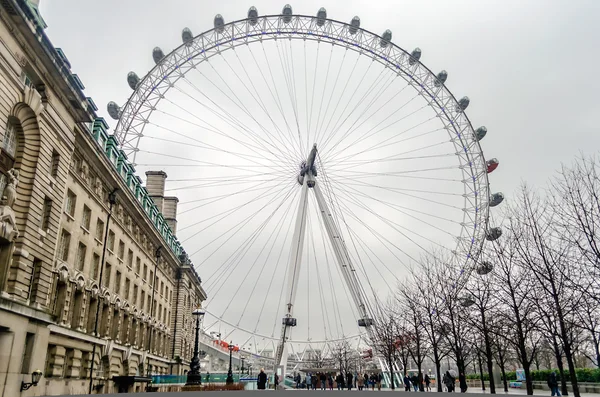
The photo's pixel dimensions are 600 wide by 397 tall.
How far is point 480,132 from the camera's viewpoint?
164 feet

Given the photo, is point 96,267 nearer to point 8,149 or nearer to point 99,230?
point 99,230

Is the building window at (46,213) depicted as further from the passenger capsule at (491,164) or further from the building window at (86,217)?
the passenger capsule at (491,164)

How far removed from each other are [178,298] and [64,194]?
128ft

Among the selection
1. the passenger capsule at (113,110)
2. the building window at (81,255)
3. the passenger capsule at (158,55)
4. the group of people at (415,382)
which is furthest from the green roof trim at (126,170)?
the group of people at (415,382)

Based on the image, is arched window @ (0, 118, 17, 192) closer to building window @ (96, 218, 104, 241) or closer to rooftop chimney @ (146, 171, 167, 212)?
building window @ (96, 218, 104, 241)

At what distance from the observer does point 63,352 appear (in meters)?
29.0

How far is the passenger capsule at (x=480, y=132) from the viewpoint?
164 ft

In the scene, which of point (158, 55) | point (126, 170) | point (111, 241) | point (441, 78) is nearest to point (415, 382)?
point (441, 78)

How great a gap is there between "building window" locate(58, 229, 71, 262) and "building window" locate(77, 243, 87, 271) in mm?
1967

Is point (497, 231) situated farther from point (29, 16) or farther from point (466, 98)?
point (29, 16)

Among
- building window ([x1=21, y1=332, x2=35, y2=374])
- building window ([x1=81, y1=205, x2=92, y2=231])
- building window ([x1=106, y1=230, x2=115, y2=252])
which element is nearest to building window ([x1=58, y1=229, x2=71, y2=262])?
building window ([x1=81, y1=205, x2=92, y2=231])

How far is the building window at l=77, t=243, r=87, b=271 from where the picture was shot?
31552 millimetres

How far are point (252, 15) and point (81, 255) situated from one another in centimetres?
2710

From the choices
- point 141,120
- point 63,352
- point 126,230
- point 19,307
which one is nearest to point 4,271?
point 19,307
